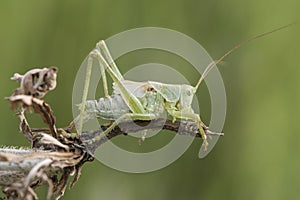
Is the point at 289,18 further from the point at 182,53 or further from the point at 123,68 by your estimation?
the point at 123,68

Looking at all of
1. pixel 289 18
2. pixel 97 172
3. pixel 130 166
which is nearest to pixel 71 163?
pixel 130 166

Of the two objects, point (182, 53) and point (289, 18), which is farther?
point (289, 18)

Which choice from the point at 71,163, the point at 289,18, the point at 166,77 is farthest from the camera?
the point at 289,18

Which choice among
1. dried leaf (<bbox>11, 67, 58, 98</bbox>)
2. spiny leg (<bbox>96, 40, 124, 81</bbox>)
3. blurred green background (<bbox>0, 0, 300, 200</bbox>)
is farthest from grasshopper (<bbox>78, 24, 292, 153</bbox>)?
blurred green background (<bbox>0, 0, 300, 200</bbox>)

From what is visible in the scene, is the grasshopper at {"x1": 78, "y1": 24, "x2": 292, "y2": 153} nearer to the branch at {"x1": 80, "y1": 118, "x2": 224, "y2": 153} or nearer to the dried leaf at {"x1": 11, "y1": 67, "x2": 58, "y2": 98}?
the branch at {"x1": 80, "y1": 118, "x2": 224, "y2": 153}

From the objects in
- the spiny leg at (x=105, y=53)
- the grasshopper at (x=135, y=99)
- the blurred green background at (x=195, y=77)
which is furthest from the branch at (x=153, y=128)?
the blurred green background at (x=195, y=77)
